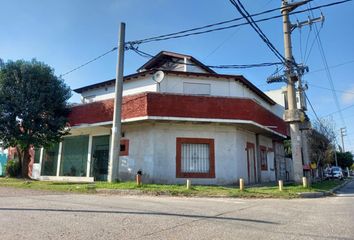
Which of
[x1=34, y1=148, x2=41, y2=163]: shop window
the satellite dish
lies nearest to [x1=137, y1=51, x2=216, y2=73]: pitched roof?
the satellite dish

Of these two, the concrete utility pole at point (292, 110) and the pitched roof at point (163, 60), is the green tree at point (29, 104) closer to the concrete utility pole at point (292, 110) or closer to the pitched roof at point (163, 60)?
the pitched roof at point (163, 60)

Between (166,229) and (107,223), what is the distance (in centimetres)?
140

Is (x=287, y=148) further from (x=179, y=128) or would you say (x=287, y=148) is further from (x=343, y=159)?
(x=343, y=159)

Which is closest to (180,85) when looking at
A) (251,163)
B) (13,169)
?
(251,163)

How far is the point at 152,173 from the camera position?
1952 centimetres

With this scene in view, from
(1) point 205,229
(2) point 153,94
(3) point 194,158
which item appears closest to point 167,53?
(2) point 153,94

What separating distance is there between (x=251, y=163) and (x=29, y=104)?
15506 millimetres

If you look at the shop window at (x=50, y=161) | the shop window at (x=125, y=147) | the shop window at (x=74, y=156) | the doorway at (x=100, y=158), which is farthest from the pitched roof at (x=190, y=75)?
→ the shop window at (x=50, y=161)

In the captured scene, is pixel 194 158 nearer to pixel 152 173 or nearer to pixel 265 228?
pixel 152 173

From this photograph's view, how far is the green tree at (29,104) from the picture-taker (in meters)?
20.8

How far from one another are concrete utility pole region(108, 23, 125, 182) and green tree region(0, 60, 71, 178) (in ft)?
20.9

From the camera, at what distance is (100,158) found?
23.4 meters

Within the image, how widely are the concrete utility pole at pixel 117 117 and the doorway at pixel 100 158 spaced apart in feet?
17.8

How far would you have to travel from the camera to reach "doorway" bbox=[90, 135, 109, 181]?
75.5 feet
